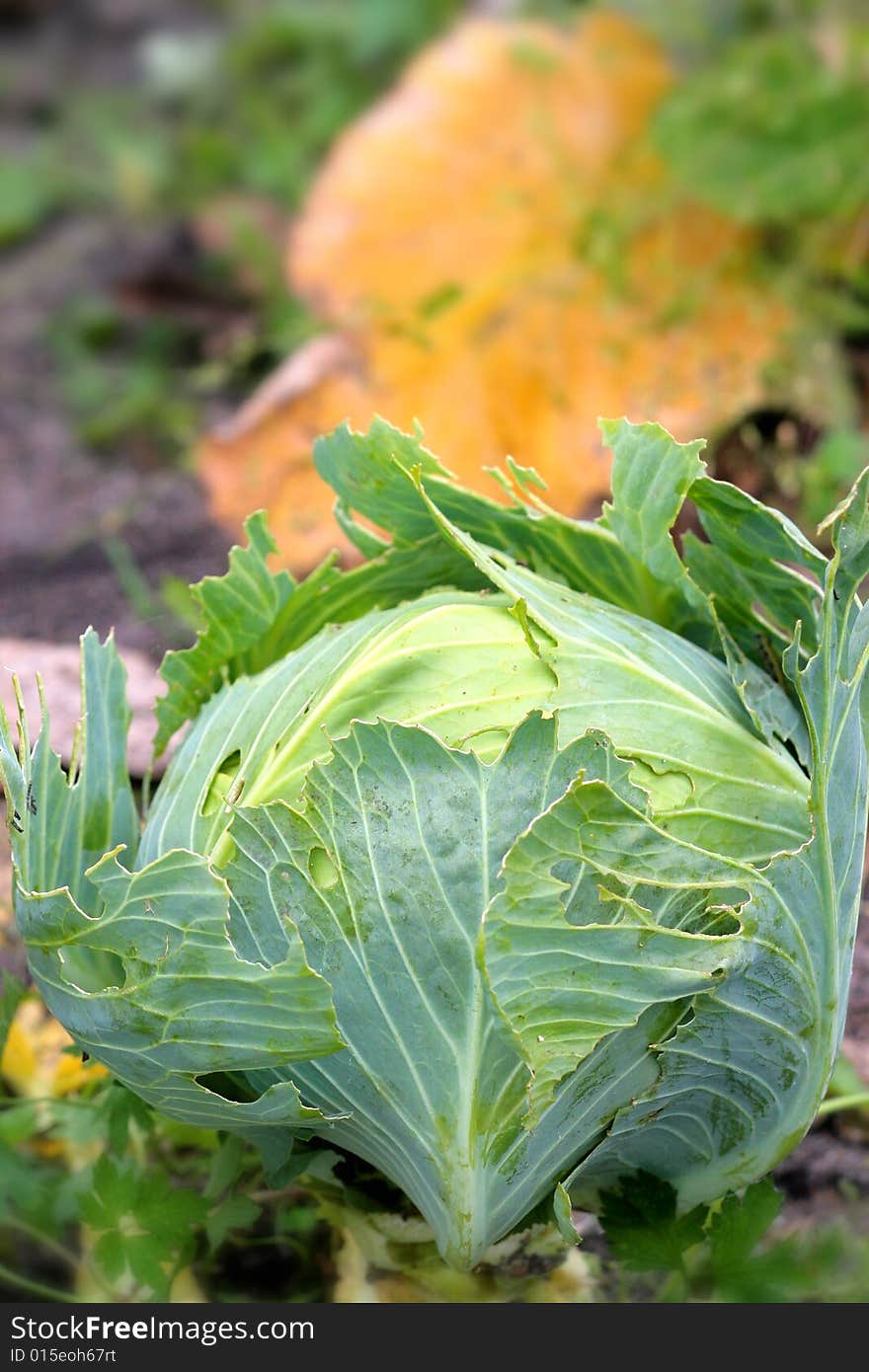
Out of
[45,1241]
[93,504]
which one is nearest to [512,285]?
[93,504]

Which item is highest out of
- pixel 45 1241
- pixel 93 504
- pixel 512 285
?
pixel 512 285

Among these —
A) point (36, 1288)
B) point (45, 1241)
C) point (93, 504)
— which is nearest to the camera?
point (36, 1288)

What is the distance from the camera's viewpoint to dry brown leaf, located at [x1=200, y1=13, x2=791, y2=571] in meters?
3.82

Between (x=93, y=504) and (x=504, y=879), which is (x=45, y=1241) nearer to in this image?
(x=504, y=879)

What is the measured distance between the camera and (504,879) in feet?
4.71

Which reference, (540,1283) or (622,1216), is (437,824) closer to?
(622,1216)

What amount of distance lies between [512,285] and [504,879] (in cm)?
302

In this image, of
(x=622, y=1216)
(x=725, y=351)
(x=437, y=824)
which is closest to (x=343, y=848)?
(x=437, y=824)

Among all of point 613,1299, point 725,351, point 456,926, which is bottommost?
point 613,1299

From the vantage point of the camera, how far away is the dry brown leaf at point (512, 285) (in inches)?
150

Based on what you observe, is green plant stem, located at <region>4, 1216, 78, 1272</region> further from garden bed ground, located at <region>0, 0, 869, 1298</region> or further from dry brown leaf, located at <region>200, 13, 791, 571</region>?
dry brown leaf, located at <region>200, 13, 791, 571</region>

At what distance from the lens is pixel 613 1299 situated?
1.93m

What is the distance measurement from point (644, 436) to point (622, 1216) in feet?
3.26

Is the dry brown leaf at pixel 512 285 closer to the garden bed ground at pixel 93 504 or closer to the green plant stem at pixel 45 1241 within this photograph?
the garden bed ground at pixel 93 504
